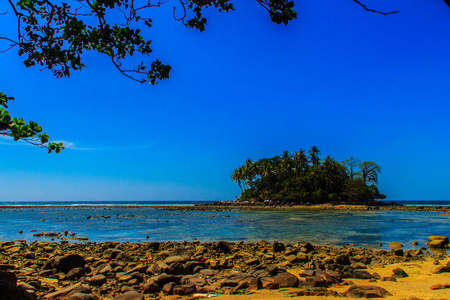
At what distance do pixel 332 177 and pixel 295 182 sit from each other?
34.5 feet

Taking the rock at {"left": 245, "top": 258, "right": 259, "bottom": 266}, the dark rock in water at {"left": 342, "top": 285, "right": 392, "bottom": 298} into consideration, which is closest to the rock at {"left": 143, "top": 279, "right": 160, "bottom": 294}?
the rock at {"left": 245, "top": 258, "right": 259, "bottom": 266}

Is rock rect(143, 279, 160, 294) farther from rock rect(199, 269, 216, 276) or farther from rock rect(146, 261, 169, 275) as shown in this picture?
rock rect(199, 269, 216, 276)

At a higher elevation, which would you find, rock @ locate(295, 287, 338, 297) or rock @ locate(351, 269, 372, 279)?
rock @ locate(295, 287, 338, 297)

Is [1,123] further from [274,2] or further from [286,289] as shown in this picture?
[286,289]

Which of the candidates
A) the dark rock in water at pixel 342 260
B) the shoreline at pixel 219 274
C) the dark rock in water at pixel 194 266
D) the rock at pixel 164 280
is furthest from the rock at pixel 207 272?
the dark rock in water at pixel 342 260

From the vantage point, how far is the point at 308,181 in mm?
81250

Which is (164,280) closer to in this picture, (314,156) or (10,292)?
(10,292)

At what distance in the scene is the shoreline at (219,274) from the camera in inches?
272

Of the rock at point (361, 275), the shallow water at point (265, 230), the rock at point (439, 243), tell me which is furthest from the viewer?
the shallow water at point (265, 230)

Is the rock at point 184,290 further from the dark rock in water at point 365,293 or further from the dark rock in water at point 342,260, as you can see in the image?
the dark rock in water at point 342,260

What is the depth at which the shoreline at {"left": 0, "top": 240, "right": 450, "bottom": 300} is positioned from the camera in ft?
22.6

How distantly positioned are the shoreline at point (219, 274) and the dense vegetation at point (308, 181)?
66555mm

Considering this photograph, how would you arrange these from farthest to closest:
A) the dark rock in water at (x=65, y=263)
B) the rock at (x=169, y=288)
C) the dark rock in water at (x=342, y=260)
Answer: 1. the dark rock in water at (x=342, y=260)
2. the dark rock in water at (x=65, y=263)
3. the rock at (x=169, y=288)

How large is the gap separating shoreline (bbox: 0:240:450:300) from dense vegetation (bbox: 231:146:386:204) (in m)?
66.6
